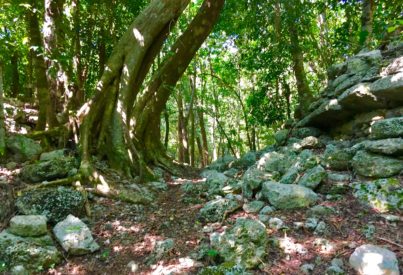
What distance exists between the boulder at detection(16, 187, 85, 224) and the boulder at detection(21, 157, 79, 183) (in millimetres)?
705

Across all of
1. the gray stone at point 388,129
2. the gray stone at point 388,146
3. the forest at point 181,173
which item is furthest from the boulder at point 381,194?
the gray stone at point 388,129

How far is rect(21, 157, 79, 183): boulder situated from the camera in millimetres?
5141

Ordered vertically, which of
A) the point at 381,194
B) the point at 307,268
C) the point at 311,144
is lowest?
the point at 307,268

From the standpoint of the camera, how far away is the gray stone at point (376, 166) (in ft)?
14.2

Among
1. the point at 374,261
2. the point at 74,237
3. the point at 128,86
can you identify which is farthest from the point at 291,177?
the point at 128,86

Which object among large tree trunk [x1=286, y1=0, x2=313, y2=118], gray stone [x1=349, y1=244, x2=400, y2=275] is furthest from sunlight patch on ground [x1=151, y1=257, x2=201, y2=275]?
large tree trunk [x1=286, y1=0, x2=313, y2=118]

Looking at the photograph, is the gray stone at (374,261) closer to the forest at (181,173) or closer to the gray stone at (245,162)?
the forest at (181,173)

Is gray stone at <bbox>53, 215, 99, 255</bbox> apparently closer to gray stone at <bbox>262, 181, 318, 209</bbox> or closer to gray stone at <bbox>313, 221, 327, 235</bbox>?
gray stone at <bbox>262, 181, 318, 209</bbox>

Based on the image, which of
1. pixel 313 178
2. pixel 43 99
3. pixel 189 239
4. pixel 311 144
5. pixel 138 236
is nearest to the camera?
pixel 189 239

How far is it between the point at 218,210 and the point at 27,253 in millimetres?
2194

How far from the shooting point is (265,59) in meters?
10.4

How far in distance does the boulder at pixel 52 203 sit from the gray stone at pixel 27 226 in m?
0.28

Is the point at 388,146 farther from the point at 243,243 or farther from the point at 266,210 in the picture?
the point at 243,243

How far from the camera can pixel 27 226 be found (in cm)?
380
